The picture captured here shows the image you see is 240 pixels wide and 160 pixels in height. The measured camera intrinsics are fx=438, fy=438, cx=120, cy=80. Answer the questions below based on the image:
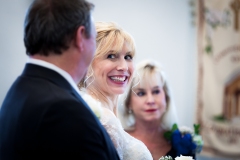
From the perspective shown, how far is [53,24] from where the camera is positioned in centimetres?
119

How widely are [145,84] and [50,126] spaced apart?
205cm

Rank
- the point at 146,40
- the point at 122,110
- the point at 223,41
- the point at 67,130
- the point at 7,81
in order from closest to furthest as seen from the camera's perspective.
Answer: the point at 67,130 → the point at 7,81 → the point at 122,110 → the point at 223,41 → the point at 146,40

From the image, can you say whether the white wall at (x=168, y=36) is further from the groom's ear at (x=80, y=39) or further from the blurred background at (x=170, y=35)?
the groom's ear at (x=80, y=39)

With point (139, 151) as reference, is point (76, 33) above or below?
above

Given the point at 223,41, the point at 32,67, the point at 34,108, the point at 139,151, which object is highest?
the point at 223,41

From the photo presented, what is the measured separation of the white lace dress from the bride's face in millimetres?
182

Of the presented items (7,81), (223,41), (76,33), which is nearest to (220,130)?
(223,41)

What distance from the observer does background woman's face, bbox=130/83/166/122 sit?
3.15 metres

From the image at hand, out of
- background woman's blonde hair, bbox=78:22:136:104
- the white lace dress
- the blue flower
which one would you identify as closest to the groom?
the white lace dress

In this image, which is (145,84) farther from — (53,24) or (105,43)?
(53,24)

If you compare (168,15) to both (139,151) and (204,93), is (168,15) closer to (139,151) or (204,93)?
(204,93)

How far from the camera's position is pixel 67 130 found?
3.68 ft

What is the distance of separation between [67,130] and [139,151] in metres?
0.80

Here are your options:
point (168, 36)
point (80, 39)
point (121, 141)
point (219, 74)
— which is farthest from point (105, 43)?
point (168, 36)
